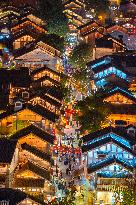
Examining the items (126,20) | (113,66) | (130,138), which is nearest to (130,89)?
(113,66)

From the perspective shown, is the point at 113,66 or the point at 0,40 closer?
the point at 113,66

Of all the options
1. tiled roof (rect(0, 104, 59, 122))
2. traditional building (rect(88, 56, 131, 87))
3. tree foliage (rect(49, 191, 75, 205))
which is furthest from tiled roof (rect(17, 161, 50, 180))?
traditional building (rect(88, 56, 131, 87))

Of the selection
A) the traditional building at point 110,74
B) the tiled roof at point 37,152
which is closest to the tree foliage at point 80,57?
the traditional building at point 110,74

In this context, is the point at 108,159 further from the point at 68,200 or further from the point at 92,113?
the point at 92,113

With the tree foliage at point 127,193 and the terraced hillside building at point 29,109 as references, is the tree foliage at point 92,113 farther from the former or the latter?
the tree foliage at point 127,193

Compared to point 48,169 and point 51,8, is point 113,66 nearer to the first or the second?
point 48,169

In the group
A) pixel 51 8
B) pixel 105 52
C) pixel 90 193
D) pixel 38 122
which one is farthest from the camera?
pixel 51 8

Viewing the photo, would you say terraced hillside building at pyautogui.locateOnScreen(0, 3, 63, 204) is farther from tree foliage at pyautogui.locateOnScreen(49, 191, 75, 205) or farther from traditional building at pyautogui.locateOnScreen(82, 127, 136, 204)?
traditional building at pyautogui.locateOnScreen(82, 127, 136, 204)
